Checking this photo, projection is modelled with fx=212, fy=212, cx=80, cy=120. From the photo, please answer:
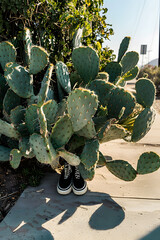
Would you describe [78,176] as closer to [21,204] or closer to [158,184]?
[21,204]

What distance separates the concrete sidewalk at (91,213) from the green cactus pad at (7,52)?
4.18ft

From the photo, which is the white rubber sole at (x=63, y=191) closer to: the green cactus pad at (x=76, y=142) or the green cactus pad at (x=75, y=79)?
the green cactus pad at (x=76, y=142)

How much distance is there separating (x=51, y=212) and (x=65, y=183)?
0.33m

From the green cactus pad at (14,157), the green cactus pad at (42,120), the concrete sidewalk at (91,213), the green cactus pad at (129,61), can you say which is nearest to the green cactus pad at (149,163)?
the concrete sidewalk at (91,213)

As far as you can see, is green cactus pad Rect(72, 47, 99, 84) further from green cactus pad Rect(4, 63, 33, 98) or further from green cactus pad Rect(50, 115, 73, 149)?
green cactus pad Rect(50, 115, 73, 149)

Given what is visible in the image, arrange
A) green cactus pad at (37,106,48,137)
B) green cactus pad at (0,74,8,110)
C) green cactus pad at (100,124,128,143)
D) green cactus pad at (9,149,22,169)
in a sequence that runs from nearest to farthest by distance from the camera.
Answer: green cactus pad at (37,106,48,137), green cactus pad at (9,149,22,169), green cactus pad at (100,124,128,143), green cactus pad at (0,74,8,110)

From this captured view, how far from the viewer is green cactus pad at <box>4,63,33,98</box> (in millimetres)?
1819

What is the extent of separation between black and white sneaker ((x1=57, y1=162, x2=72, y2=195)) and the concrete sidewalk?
5cm

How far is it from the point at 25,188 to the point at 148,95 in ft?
4.77

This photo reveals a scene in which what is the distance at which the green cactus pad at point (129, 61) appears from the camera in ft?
7.80

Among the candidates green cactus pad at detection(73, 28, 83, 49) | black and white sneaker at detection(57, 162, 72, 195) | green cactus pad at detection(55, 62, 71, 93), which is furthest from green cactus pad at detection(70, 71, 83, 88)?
black and white sneaker at detection(57, 162, 72, 195)

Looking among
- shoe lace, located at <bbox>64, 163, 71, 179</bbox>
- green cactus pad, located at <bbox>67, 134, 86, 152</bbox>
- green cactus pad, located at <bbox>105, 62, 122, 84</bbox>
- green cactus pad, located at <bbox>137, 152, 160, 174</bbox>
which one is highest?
green cactus pad, located at <bbox>105, 62, 122, 84</bbox>

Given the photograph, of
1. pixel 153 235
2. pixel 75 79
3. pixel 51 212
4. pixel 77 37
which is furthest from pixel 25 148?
pixel 77 37

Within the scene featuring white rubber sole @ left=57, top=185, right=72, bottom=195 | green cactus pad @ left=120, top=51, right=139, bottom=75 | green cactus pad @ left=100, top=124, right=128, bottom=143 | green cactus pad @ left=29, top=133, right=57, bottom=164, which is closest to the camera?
green cactus pad @ left=29, top=133, right=57, bottom=164
